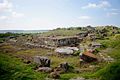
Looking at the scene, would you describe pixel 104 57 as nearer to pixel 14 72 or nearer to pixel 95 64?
pixel 95 64

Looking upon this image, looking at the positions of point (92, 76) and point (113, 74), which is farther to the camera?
point (92, 76)

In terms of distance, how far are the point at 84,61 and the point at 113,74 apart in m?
8.53

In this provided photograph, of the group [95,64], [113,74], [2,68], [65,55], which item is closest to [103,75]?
[113,74]

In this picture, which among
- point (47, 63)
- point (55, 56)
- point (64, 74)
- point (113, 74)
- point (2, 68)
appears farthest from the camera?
point (55, 56)

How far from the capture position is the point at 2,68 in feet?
62.0

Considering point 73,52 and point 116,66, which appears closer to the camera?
point 116,66

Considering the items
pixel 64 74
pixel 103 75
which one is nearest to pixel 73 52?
pixel 64 74

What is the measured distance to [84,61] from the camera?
25094 mm

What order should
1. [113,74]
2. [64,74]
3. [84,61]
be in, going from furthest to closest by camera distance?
1. [84,61]
2. [64,74]
3. [113,74]

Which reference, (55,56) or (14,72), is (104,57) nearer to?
(55,56)

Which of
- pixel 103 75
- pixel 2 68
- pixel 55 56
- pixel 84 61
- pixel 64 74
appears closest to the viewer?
pixel 103 75

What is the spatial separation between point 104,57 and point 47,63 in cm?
714

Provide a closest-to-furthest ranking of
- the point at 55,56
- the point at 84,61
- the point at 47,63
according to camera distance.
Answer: the point at 47,63 → the point at 84,61 → the point at 55,56

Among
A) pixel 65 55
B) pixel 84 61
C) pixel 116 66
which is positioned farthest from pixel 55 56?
pixel 116 66
